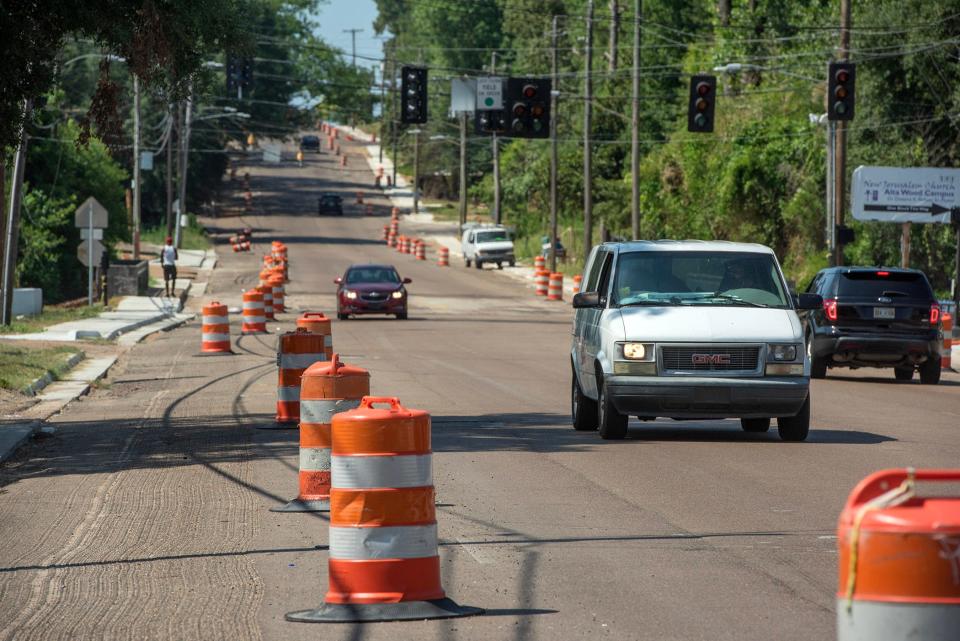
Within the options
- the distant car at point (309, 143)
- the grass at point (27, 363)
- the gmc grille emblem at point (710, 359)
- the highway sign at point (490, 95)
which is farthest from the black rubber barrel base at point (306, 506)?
the distant car at point (309, 143)

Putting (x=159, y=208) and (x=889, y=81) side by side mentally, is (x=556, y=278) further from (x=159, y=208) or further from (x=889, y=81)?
(x=159, y=208)

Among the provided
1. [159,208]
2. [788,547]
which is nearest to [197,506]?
[788,547]

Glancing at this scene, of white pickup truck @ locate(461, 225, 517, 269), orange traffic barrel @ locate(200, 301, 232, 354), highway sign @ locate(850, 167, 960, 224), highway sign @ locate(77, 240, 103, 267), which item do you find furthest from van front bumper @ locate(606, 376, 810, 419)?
white pickup truck @ locate(461, 225, 517, 269)

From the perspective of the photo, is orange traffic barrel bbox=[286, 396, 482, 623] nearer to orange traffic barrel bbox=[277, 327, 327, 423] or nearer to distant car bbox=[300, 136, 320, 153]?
orange traffic barrel bbox=[277, 327, 327, 423]

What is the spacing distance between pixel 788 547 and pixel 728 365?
5.24 metres

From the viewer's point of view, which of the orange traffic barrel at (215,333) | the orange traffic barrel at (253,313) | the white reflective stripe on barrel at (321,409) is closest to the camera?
the white reflective stripe on barrel at (321,409)

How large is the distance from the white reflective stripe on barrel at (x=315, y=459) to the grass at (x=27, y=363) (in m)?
11.5

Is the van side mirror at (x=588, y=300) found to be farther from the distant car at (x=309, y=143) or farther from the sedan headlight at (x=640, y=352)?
the distant car at (x=309, y=143)

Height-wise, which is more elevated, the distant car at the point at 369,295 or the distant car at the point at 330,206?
the distant car at the point at 330,206

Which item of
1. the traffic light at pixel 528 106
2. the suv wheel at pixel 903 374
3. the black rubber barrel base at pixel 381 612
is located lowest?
the suv wheel at pixel 903 374

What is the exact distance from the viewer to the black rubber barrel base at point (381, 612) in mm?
7246

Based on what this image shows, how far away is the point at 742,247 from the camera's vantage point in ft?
50.8

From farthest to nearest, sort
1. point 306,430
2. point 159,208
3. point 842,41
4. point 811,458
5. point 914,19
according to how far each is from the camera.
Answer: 1. point 159,208
2. point 914,19
3. point 842,41
4. point 811,458
5. point 306,430

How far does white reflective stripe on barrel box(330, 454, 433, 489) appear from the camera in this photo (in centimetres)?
727
